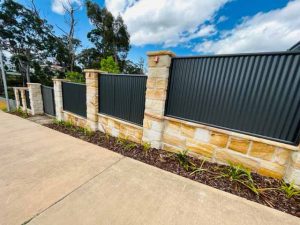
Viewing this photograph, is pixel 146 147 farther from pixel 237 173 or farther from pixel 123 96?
pixel 237 173

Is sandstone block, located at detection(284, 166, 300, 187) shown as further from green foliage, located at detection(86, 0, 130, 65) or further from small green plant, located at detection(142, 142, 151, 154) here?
green foliage, located at detection(86, 0, 130, 65)

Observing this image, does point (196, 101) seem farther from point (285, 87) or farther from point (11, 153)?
point (11, 153)

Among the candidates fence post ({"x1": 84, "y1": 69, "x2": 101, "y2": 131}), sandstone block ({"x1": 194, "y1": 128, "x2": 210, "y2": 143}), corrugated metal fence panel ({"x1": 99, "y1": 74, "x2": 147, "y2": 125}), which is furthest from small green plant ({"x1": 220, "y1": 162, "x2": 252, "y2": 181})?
fence post ({"x1": 84, "y1": 69, "x2": 101, "y2": 131})

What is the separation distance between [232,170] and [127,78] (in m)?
2.96

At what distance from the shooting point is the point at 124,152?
3072mm

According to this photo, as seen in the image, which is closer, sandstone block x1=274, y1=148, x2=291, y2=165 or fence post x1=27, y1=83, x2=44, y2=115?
sandstone block x1=274, y1=148, x2=291, y2=165

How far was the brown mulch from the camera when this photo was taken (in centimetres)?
180

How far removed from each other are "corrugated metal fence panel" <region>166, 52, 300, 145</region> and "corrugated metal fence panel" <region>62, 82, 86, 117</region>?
329cm

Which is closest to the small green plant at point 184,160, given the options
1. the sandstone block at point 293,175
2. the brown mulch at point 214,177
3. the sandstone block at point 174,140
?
the brown mulch at point 214,177

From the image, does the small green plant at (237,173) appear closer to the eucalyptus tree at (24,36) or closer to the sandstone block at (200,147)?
the sandstone block at (200,147)

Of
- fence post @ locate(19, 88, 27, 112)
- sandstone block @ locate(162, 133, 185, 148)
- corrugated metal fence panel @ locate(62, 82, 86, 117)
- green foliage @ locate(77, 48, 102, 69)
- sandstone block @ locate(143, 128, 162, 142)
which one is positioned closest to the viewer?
sandstone block @ locate(162, 133, 185, 148)

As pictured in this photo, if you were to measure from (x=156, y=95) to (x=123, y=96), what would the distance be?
1.10 m

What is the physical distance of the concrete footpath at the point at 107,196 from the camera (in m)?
1.50

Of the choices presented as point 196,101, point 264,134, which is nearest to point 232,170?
point 264,134
